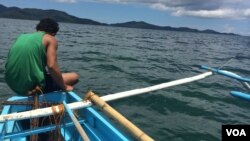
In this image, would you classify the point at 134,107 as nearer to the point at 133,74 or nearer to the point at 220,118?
the point at 220,118

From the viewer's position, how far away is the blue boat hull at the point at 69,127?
5953 mm

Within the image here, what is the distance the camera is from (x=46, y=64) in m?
6.94

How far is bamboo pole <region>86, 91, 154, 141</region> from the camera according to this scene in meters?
4.55

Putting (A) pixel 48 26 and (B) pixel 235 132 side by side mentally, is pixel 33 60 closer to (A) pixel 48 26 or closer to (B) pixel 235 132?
(A) pixel 48 26

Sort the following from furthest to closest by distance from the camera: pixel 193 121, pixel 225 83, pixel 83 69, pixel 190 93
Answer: pixel 83 69
pixel 225 83
pixel 190 93
pixel 193 121

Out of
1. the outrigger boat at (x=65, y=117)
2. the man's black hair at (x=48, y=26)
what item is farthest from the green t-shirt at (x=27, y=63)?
the outrigger boat at (x=65, y=117)

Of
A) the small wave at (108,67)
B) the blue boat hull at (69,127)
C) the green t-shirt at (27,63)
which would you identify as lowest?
the small wave at (108,67)

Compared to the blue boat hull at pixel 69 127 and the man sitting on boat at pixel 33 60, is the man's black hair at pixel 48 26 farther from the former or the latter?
the blue boat hull at pixel 69 127

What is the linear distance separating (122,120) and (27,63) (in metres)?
2.54

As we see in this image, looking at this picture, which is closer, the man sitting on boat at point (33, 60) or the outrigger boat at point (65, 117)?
the outrigger boat at point (65, 117)

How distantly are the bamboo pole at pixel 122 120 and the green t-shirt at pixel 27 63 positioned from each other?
123 centimetres

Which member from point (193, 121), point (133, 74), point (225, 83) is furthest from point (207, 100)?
point (133, 74)

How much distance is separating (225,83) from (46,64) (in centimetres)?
1479

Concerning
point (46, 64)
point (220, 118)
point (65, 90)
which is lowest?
point (220, 118)
